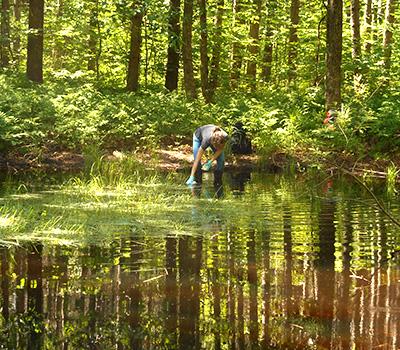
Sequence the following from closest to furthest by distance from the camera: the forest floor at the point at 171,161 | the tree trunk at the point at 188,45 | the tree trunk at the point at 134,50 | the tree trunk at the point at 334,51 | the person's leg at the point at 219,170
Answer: the person's leg at the point at 219,170 < the forest floor at the point at 171,161 < the tree trunk at the point at 334,51 < the tree trunk at the point at 188,45 < the tree trunk at the point at 134,50

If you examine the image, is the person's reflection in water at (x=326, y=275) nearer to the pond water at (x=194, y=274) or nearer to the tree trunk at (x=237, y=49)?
the pond water at (x=194, y=274)

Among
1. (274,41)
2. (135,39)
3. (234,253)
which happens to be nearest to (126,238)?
(234,253)

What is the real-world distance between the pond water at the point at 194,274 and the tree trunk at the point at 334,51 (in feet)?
26.1

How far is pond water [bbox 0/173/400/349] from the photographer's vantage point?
4.86 m

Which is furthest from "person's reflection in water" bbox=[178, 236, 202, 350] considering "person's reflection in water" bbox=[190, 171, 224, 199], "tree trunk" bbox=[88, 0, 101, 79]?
"tree trunk" bbox=[88, 0, 101, 79]

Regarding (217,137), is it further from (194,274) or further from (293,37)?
(293,37)

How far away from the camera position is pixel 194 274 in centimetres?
656

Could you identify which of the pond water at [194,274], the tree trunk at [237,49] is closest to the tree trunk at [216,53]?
the tree trunk at [237,49]

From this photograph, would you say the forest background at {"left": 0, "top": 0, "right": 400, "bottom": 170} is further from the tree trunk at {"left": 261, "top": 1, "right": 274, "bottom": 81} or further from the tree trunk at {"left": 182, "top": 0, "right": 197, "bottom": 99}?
the tree trunk at {"left": 261, "top": 1, "right": 274, "bottom": 81}

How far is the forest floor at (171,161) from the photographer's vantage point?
17062 millimetres

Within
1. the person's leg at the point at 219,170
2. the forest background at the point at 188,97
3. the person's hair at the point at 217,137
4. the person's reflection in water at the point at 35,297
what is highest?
the forest background at the point at 188,97

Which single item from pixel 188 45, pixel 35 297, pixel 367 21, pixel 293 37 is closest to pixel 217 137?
pixel 35 297

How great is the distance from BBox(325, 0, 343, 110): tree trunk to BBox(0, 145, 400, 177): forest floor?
1806mm

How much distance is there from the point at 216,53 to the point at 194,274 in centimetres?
2374
